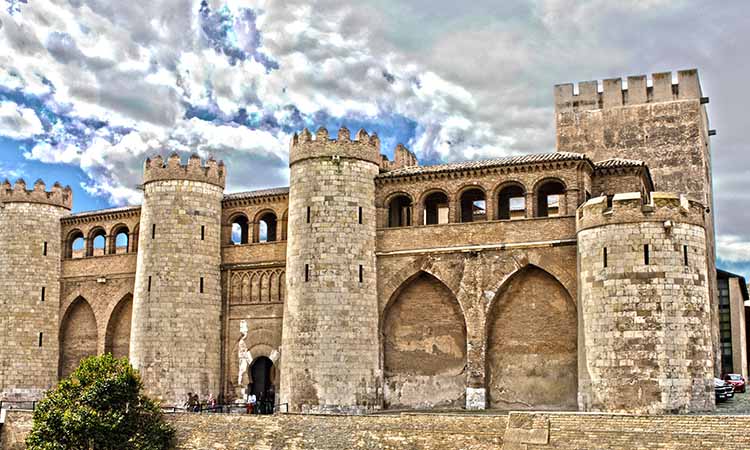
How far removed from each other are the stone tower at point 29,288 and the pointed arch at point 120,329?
9.91 ft

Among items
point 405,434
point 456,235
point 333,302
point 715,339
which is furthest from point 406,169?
point 715,339

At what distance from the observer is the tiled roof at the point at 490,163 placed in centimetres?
2983

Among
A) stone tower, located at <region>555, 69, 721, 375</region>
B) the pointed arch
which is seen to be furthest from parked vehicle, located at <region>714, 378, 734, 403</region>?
the pointed arch

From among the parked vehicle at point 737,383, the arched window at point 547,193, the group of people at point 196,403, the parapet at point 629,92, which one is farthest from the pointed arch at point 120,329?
the parked vehicle at point 737,383

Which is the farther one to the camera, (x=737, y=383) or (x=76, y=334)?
(x=76, y=334)

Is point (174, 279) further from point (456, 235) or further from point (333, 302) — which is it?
point (456, 235)

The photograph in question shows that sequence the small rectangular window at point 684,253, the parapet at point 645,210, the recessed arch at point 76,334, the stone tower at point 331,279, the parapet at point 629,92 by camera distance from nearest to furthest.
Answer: the small rectangular window at point 684,253, the parapet at point 645,210, the stone tower at point 331,279, the recessed arch at point 76,334, the parapet at point 629,92

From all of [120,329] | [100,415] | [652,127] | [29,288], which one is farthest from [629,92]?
[29,288]

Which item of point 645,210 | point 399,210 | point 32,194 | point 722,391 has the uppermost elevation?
point 32,194

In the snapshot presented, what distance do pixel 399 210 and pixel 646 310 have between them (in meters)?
11.1

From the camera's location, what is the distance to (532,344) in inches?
1161

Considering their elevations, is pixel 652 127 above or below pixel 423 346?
above

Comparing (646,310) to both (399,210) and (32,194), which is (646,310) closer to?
(399,210)

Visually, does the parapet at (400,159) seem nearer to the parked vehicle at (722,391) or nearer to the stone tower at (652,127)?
the stone tower at (652,127)
